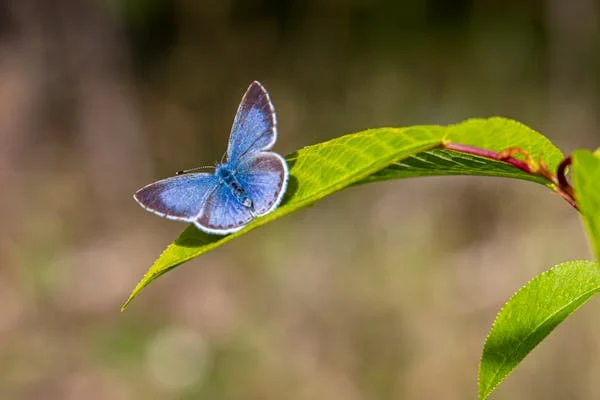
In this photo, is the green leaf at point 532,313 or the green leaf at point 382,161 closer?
the green leaf at point 382,161

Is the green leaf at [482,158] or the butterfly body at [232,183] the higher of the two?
the green leaf at [482,158]

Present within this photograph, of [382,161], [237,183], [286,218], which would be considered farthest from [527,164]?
[286,218]

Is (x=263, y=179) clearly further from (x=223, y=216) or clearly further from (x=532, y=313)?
(x=532, y=313)

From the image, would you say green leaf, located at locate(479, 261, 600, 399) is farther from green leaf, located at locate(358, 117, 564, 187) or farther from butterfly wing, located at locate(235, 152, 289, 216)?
butterfly wing, located at locate(235, 152, 289, 216)

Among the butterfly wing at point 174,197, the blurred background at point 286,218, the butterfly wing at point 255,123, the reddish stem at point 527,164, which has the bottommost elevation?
the blurred background at point 286,218

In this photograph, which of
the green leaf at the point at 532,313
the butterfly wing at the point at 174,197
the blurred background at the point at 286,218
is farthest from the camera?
the blurred background at the point at 286,218

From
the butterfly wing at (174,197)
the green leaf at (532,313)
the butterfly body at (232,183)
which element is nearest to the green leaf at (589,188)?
the green leaf at (532,313)

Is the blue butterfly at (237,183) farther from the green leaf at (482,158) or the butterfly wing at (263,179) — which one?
the green leaf at (482,158)
